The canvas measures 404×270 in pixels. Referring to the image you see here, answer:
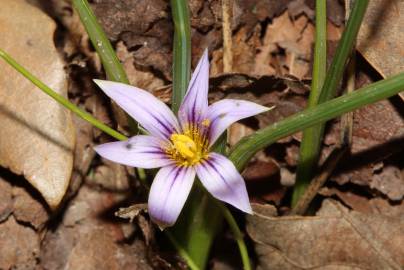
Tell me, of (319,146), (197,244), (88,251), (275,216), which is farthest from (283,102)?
(88,251)

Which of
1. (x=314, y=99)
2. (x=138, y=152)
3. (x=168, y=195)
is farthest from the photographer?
(x=314, y=99)

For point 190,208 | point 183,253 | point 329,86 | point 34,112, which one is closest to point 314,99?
point 329,86

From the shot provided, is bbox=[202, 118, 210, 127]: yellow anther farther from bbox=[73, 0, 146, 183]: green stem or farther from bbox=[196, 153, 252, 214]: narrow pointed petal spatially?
bbox=[73, 0, 146, 183]: green stem

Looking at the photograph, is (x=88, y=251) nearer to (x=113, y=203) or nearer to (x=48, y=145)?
(x=113, y=203)

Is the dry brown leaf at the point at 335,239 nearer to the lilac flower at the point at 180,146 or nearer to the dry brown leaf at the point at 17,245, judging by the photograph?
the lilac flower at the point at 180,146

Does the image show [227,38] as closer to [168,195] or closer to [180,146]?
[180,146]

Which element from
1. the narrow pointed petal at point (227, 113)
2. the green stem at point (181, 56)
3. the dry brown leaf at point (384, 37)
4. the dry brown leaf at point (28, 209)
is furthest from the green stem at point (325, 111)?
the dry brown leaf at point (28, 209)

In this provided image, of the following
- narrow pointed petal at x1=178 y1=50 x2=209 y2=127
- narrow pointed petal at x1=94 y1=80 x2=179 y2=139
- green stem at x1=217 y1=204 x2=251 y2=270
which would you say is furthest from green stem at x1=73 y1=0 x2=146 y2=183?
green stem at x1=217 y1=204 x2=251 y2=270
